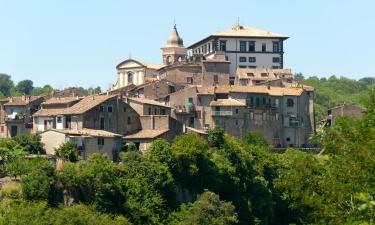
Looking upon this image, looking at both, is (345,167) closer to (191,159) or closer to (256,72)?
(191,159)

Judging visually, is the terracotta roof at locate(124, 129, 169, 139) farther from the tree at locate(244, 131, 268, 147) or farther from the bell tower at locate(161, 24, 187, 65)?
the bell tower at locate(161, 24, 187, 65)

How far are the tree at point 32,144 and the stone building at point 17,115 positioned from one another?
12105 mm

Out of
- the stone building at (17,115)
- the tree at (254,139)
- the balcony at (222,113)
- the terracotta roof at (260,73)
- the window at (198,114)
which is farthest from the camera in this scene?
the terracotta roof at (260,73)

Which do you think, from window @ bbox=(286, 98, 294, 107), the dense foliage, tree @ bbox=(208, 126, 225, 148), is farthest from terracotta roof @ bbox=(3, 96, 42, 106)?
→ the dense foliage

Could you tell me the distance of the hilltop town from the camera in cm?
7356

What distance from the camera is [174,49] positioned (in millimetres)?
107875

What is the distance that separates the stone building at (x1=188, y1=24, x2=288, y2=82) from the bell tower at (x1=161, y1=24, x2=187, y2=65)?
4.86 meters

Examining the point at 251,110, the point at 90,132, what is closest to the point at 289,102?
the point at 251,110

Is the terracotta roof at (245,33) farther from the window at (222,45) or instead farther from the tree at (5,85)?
the tree at (5,85)

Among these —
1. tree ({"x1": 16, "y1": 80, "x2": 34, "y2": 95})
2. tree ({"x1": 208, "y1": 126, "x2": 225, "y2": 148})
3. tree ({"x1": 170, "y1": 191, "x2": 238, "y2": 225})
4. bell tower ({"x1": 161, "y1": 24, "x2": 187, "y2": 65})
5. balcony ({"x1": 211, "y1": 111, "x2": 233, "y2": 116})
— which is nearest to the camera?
tree ({"x1": 170, "y1": 191, "x2": 238, "y2": 225})

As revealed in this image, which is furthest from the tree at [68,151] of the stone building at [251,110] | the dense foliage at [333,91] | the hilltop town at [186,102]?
the dense foliage at [333,91]

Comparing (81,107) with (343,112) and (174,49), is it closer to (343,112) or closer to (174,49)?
(343,112)

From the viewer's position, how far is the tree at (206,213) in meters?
64.3

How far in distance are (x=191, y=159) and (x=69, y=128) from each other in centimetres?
1138
